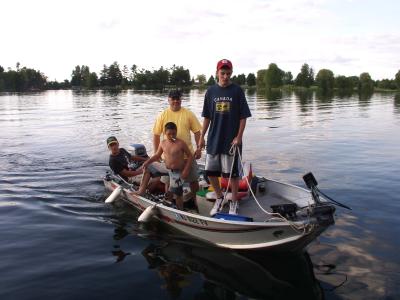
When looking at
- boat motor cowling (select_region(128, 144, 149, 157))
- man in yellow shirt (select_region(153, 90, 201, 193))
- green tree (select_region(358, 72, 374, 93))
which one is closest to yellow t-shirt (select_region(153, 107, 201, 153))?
man in yellow shirt (select_region(153, 90, 201, 193))

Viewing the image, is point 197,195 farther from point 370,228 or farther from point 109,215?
point 370,228

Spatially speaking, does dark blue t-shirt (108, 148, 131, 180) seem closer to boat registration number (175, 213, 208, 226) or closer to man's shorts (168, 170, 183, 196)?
man's shorts (168, 170, 183, 196)

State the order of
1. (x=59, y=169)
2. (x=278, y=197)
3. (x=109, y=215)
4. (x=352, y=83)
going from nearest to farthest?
(x=278, y=197) → (x=109, y=215) → (x=59, y=169) → (x=352, y=83)

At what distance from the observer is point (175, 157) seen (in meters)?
7.52

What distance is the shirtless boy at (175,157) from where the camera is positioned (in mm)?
7458

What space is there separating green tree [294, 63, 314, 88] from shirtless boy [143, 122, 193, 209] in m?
129

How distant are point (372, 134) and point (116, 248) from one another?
1752cm

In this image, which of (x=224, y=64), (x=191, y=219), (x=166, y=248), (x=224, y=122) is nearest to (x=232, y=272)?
(x=191, y=219)

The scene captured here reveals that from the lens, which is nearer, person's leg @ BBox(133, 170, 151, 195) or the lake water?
the lake water

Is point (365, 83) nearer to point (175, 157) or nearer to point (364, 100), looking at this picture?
point (364, 100)

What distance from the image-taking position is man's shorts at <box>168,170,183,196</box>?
25.1 ft

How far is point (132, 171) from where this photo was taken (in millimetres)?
10219

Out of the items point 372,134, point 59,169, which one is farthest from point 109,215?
point 372,134

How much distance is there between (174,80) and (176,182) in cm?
15231
